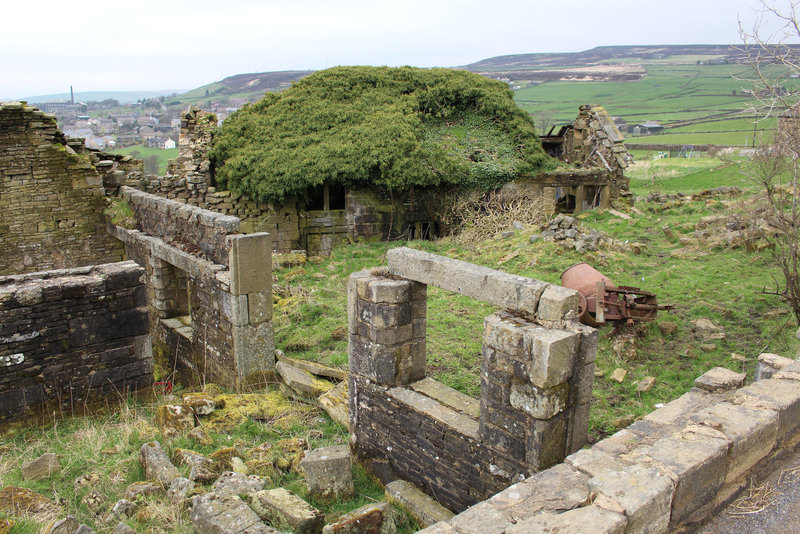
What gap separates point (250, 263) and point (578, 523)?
18.2ft

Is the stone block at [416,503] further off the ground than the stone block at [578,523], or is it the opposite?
the stone block at [578,523]

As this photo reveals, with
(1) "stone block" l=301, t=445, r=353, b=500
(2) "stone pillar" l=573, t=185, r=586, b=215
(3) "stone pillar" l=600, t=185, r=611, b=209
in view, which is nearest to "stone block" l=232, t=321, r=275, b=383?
(1) "stone block" l=301, t=445, r=353, b=500

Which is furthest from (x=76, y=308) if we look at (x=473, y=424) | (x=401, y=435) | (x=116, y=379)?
(x=473, y=424)

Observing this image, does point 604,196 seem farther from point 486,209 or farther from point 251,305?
point 251,305

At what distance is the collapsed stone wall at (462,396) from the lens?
14.0ft

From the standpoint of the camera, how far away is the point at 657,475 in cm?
333

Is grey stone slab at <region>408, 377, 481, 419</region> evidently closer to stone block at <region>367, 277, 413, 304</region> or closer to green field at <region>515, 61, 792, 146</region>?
stone block at <region>367, 277, 413, 304</region>

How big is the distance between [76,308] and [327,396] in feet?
10.4

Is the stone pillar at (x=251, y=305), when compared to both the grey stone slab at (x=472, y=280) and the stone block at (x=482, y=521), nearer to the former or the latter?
the grey stone slab at (x=472, y=280)

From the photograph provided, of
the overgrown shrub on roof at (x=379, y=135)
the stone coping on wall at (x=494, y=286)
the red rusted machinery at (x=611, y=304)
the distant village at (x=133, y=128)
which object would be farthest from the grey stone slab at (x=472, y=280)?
the distant village at (x=133, y=128)

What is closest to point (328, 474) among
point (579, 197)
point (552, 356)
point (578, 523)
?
point (552, 356)

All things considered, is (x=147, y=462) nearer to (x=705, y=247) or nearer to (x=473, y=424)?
(x=473, y=424)

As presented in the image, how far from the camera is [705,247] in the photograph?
39.4 ft

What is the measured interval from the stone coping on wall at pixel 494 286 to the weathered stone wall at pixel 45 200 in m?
9.71
